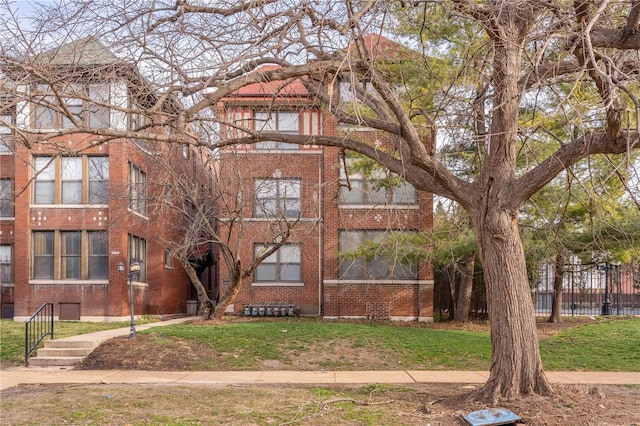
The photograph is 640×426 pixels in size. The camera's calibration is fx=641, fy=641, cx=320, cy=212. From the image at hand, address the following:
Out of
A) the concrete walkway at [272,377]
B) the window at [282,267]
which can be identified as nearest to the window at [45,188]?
the window at [282,267]

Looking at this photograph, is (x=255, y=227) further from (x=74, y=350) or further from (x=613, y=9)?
(x=613, y=9)

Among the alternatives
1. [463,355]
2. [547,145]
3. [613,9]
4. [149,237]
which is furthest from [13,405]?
[149,237]

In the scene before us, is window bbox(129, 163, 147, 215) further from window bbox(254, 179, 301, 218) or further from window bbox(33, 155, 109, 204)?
window bbox(254, 179, 301, 218)

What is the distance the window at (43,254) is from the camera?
24.2 metres

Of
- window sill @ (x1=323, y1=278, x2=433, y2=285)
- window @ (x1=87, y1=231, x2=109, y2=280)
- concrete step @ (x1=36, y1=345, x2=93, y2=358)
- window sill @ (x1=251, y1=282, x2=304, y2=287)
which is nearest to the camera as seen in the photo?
concrete step @ (x1=36, y1=345, x2=93, y2=358)

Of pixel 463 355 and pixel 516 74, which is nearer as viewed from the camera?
pixel 516 74

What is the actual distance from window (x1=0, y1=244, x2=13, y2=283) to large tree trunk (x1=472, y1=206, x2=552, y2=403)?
22.7m

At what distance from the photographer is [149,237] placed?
26906 mm

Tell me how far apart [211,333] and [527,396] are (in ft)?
28.9

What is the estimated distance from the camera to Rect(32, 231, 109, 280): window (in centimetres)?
2408

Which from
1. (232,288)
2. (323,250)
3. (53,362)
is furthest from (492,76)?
(323,250)

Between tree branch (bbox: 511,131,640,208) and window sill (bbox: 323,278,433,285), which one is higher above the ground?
tree branch (bbox: 511,131,640,208)

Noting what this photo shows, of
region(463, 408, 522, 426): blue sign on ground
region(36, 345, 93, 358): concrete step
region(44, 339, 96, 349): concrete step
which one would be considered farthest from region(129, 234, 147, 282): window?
region(463, 408, 522, 426): blue sign on ground

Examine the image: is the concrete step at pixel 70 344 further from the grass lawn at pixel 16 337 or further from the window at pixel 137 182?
the window at pixel 137 182
